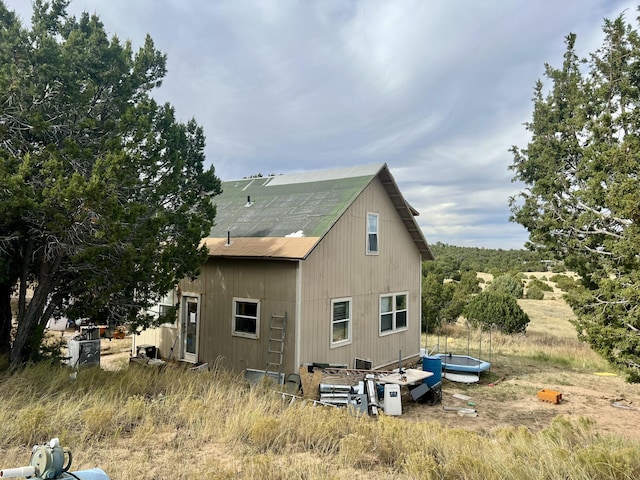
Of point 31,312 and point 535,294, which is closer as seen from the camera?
point 31,312

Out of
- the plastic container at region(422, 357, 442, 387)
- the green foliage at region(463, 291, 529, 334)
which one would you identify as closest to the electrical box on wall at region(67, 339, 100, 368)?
the plastic container at region(422, 357, 442, 387)

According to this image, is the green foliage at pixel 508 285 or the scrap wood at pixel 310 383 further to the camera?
the green foliage at pixel 508 285

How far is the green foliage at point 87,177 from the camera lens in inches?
295

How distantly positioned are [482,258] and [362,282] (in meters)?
99.0

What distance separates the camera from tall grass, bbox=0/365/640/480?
189 inches

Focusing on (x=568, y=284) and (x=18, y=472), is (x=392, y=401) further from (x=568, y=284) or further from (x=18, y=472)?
(x=568, y=284)

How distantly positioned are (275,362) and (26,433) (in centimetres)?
655

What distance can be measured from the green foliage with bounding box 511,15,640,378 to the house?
490cm

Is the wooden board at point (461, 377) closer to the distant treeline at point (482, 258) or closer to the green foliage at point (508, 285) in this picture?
the green foliage at point (508, 285)

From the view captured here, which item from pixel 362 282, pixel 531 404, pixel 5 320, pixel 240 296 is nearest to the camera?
pixel 5 320

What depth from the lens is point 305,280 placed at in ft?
37.2

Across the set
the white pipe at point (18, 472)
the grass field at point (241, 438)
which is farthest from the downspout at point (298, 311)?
the white pipe at point (18, 472)

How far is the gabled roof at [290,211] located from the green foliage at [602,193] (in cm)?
490

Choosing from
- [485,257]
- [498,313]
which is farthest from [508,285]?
[485,257]
